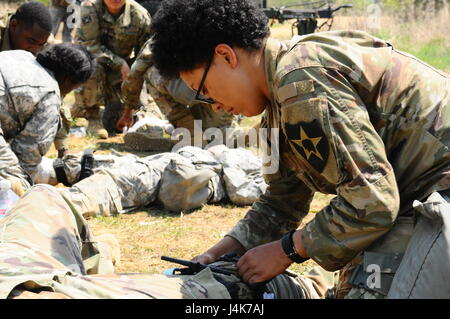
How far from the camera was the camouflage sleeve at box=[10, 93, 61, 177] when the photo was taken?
15.6ft

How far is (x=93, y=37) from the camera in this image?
8180 millimetres

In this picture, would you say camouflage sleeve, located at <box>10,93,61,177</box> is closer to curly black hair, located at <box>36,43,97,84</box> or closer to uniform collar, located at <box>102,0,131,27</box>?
curly black hair, located at <box>36,43,97,84</box>

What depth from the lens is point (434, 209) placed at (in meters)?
2.13

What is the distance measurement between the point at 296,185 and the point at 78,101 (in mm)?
5909

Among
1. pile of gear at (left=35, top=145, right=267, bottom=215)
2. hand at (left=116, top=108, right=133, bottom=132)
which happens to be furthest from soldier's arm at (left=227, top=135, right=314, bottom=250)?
hand at (left=116, top=108, right=133, bottom=132)

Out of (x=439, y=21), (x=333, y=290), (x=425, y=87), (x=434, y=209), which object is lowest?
(x=439, y=21)

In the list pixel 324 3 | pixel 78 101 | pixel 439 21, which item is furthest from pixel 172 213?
pixel 439 21

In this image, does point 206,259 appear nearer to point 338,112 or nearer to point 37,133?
point 338,112

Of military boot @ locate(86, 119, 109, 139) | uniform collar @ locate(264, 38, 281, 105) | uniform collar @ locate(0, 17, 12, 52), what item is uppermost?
uniform collar @ locate(264, 38, 281, 105)

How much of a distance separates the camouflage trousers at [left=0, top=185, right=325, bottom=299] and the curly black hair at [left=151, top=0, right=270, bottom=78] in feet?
2.66

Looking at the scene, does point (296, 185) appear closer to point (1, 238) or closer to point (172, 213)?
point (1, 238)

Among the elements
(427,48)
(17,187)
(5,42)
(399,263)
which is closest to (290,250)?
(399,263)

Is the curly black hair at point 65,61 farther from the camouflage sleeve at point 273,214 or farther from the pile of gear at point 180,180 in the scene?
the camouflage sleeve at point 273,214
